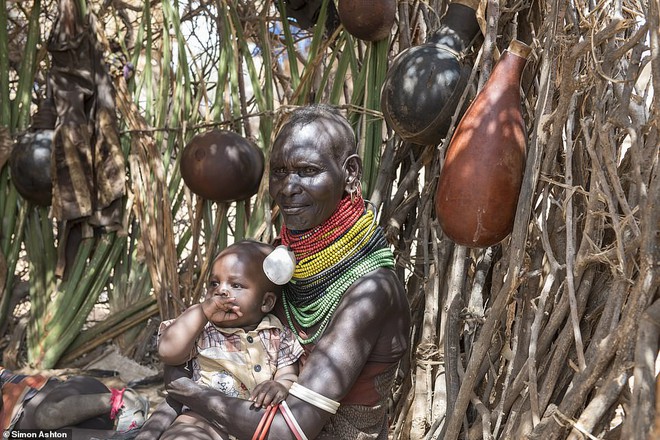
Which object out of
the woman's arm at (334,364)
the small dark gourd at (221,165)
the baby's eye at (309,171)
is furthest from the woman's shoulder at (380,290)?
the small dark gourd at (221,165)

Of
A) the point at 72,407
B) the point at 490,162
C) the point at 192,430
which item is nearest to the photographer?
the point at 490,162

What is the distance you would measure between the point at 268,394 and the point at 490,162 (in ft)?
2.61

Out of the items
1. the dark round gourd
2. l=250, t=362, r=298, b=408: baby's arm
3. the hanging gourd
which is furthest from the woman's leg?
the dark round gourd

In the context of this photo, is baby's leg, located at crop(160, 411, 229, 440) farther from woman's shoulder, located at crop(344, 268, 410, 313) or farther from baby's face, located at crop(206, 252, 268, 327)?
woman's shoulder, located at crop(344, 268, 410, 313)

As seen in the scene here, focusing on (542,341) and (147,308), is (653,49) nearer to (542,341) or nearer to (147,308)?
(542,341)

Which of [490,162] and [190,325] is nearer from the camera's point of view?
[490,162]

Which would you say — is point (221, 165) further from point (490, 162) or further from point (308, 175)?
point (490, 162)

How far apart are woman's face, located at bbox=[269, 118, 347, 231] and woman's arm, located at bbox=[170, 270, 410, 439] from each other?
229 millimetres

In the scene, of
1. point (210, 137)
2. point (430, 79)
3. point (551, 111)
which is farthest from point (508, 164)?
point (210, 137)

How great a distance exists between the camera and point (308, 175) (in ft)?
7.32

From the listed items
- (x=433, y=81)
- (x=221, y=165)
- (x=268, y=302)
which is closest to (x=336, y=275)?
(x=268, y=302)

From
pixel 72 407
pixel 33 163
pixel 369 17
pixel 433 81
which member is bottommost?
pixel 72 407

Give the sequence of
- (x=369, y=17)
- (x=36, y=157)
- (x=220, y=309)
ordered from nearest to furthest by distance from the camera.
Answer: (x=220, y=309), (x=369, y=17), (x=36, y=157)

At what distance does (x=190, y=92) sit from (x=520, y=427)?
2.85 meters
